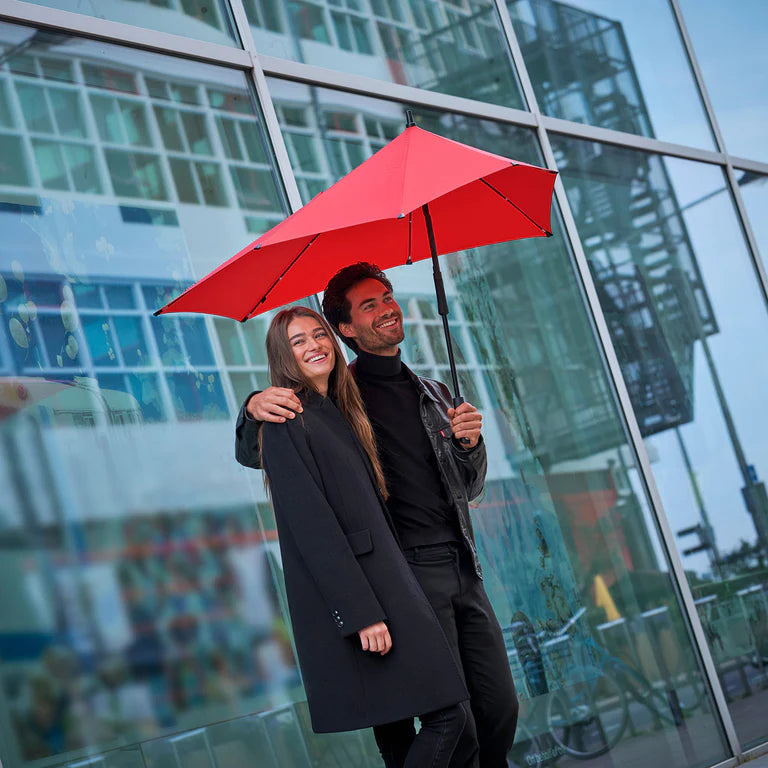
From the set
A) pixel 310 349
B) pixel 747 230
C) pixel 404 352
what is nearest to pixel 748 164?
pixel 747 230

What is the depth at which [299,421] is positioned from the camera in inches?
98.7

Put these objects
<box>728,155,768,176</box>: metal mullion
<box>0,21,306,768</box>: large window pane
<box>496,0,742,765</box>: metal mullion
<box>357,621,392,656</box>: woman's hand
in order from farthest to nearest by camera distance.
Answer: <box>728,155,768,176</box>: metal mullion
<box>496,0,742,765</box>: metal mullion
<box>0,21,306,768</box>: large window pane
<box>357,621,392,656</box>: woman's hand

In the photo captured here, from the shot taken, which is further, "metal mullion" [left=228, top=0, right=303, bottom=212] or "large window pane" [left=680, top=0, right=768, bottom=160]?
"large window pane" [left=680, top=0, right=768, bottom=160]

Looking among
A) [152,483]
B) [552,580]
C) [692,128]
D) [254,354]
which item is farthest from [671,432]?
[152,483]

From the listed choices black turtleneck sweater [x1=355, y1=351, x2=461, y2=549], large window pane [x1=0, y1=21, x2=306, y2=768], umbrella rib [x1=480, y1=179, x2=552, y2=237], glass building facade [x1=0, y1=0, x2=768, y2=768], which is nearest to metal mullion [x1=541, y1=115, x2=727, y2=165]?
glass building facade [x1=0, y1=0, x2=768, y2=768]

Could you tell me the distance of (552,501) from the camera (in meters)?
4.39

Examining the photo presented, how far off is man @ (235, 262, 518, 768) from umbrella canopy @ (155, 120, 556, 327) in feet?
0.62

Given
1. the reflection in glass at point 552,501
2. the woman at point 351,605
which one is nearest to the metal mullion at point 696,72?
the reflection in glass at point 552,501

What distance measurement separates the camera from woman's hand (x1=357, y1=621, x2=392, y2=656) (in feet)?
7.68

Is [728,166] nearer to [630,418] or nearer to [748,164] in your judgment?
[748,164]

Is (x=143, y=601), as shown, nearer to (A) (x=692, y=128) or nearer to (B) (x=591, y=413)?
(B) (x=591, y=413)

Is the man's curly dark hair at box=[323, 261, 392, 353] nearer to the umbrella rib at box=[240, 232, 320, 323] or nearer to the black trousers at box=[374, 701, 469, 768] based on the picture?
the umbrella rib at box=[240, 232, 320, 323]

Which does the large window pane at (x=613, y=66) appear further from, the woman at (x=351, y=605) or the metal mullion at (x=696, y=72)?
the woman at (x=351, y=605)

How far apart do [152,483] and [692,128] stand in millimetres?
4246
